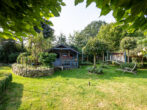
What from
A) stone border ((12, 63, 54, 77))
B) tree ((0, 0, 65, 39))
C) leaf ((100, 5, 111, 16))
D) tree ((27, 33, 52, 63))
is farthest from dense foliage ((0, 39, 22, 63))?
leaf ((100, 5, 111, 16))

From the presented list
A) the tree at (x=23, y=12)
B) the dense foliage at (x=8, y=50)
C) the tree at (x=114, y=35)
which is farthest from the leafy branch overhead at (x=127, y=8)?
the dense foliage at (x=8, y=50)

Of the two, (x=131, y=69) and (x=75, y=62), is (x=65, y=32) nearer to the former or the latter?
(x=75, y=62)

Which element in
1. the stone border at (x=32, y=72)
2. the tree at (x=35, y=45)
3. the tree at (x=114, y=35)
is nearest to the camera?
the stone border at (x=32, y=72)

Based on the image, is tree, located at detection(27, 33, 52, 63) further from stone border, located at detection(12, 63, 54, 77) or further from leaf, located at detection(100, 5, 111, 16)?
leaf, located at detection(100, 5, 111, 16)

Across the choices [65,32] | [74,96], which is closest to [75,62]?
[74,96]

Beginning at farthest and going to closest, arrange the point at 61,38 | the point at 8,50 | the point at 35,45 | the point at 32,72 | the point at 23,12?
the point at 61,38, the point at 8,50, the point at 35,45, the point at 32,72, the point at 23,12

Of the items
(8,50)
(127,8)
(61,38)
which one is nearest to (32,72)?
(127,8)

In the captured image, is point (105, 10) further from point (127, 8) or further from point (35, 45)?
point (35, 45)

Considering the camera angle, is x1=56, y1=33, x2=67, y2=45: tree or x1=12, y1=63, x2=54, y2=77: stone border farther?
x1=56, y1=33, x2=67, y2=45: tree

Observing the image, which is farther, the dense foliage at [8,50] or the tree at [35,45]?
the dense foliage at [8,50]

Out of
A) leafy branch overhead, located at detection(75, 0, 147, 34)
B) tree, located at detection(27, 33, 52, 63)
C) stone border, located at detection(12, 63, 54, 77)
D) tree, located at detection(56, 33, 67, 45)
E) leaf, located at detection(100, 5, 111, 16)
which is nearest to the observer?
leafy branch overhead, located at detection(75, 0, 147, 34)

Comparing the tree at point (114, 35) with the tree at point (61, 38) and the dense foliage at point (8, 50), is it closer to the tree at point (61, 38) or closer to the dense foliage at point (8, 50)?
the tree at point (61, 38)

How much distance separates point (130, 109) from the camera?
258 cm

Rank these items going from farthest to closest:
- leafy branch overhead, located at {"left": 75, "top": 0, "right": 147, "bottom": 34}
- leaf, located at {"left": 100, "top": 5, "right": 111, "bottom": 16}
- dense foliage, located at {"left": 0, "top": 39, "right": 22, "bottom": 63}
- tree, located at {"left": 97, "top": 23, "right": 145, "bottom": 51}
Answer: tree, located at {"left": 97, "top": 23, "right": 145, "bottom": 51} → dense foliage, located at {"left": 0, "top": 39, "right": 22, "bottom": 63} → leaf, located at {"left": 100, "top": 5, "right": 111, "bottom": 16} → leafy branch overhead, located at {"left": 75, "top": 0, "right": 147, "bottom": 34}
